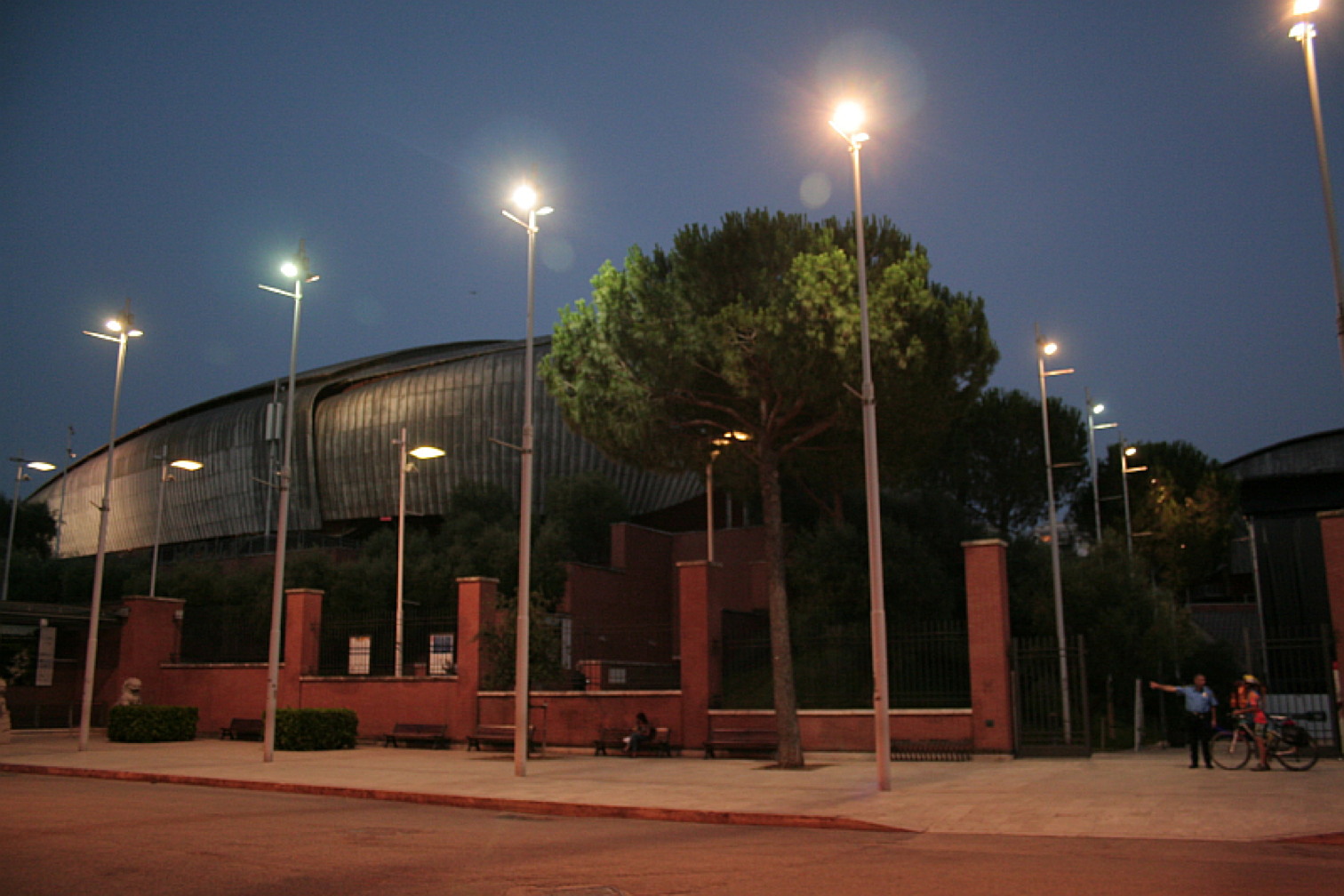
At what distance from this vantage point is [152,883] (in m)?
7.07

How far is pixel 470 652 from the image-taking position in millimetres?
23688

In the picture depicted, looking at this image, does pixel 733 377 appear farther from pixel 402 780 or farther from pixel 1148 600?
pixel 1148 600

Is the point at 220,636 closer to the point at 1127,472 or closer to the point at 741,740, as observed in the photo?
the point at 741,740

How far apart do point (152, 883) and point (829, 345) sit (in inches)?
547

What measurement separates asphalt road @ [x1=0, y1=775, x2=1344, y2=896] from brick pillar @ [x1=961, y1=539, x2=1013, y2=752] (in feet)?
27.7

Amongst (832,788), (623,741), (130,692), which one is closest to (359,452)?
(130,692)

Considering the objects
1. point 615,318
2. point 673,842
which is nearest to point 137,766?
point 615,318

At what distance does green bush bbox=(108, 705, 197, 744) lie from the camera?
1019 inches

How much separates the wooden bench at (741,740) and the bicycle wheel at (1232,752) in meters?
7.13

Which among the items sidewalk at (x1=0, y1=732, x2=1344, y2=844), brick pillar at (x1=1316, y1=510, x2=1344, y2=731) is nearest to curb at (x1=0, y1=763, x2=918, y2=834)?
sidewalk at (x1=0, y1=732, x2=1344, y2=844)

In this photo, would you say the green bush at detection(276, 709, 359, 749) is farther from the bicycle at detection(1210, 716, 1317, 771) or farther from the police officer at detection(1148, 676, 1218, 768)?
the bicycle at detection(1210, 716, 1317, 771)

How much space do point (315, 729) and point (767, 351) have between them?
43.2ft

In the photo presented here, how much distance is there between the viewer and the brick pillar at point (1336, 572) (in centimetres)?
1653

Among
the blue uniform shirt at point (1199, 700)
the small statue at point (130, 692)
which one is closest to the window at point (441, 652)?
the small statue at point (130, 692)
